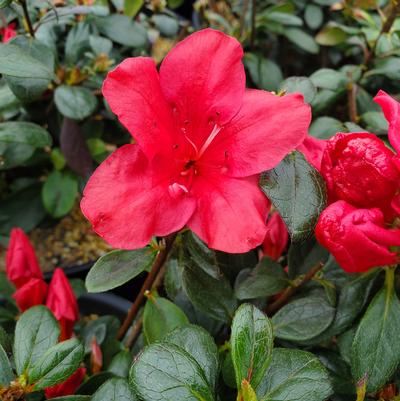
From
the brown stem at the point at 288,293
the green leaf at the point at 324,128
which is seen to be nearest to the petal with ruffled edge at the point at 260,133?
the brown stem at the point at 288,293

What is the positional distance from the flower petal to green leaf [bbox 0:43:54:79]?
0.28 m

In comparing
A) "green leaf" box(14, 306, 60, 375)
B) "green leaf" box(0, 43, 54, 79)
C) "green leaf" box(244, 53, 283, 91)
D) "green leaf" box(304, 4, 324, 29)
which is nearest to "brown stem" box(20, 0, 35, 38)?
"green leaf" box(0, 43, 54, 79)

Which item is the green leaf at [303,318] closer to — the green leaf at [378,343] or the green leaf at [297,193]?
the green leaf at [378,343]

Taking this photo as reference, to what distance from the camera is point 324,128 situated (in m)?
1.16

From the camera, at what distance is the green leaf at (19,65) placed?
87cm

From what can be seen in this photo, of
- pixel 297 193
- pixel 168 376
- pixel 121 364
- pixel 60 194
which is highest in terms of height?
pixel 297 193

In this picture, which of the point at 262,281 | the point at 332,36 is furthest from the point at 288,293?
the point at 332,36

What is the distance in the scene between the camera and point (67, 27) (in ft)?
4.88

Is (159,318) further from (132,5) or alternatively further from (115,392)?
(132,5)

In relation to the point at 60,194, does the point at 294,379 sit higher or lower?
higher

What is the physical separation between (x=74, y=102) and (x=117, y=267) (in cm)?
50

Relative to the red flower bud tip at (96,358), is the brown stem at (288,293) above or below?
above

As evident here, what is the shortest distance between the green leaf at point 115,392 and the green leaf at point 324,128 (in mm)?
639

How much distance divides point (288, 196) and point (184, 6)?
6.18ft
